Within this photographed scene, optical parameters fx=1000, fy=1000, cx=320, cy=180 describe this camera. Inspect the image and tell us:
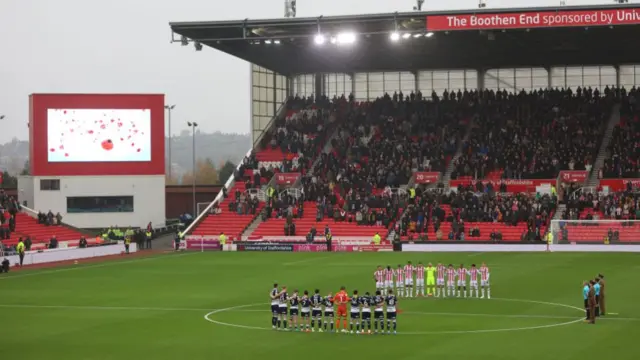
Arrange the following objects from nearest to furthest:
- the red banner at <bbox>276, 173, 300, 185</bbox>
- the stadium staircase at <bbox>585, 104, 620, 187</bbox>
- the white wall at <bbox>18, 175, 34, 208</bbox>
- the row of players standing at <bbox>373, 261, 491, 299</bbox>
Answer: the row of players standing at <bbox>373, 261, 491, 299</bbox> < the stadium staircase at <bbox>585, 104, 620, 187</bbox> < the red banner at <bbox>276, 173, 300, 185</bbox> < the white wall at <bbox>18, 175, 34, 208</bbox>

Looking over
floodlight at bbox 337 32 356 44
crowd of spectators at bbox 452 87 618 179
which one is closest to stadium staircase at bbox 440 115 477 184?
crowd of spectators at bbox 452 87 618 179

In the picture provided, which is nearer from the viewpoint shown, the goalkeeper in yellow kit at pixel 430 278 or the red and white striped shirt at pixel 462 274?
the red and white striped shirt at pixel 462 274

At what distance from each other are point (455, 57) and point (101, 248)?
3127 cm

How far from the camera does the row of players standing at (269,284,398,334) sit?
101 feet

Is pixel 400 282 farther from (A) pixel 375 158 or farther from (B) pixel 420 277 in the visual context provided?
(A) pixel 375 158

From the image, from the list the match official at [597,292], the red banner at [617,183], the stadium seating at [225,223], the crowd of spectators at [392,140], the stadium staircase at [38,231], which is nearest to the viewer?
the match official at [597,292]

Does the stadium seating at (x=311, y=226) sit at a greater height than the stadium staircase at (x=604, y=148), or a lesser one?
lesser

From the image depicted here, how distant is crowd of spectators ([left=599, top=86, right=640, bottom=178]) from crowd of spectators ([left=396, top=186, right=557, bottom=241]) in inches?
212

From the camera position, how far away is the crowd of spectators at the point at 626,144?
69625mm

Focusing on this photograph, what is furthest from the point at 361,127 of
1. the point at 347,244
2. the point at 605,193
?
the point at 605,193

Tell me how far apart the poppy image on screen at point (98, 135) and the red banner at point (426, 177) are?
72.1ft

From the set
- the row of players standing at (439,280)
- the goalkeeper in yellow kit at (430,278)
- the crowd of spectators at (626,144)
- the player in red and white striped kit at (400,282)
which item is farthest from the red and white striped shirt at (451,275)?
the crowd of spectators at (626,144)

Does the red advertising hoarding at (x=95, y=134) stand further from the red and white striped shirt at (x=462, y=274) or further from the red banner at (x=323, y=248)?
the red and white striped shirt at (x=462, y=274)

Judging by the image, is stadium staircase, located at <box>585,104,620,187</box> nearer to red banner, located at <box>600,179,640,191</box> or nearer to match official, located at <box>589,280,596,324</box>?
red banner, located at <box>600,179,640,191</box>
